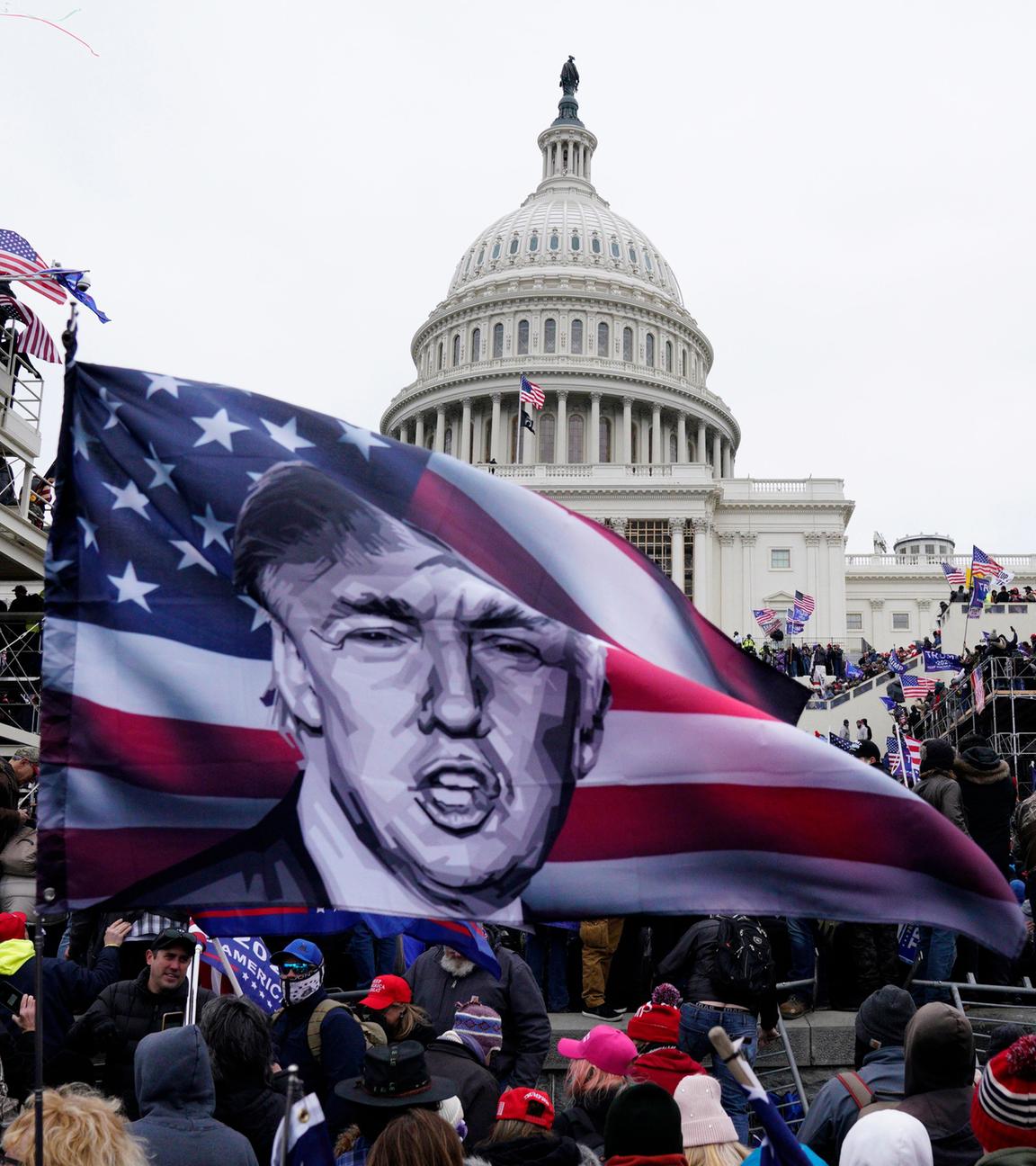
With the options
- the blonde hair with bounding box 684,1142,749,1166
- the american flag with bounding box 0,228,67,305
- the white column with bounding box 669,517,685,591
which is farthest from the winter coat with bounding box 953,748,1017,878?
the white column with bounding box 669,517,685,591

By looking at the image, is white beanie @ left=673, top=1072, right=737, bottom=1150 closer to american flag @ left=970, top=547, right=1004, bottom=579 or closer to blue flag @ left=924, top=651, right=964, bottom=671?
blue flag @ left=924, top=651, right=964, bottom=671

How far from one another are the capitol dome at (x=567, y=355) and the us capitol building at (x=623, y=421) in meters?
0.13

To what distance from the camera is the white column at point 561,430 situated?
8425 cm

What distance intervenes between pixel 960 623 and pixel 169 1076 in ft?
143

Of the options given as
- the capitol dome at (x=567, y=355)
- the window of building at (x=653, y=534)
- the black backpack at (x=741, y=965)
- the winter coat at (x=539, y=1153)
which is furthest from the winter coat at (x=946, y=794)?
the capitol dome at (x=567, y=355)

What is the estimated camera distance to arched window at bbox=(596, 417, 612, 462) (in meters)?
84.9

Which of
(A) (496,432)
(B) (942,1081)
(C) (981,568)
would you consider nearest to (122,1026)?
(B) (942,1081)

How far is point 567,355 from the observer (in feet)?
289

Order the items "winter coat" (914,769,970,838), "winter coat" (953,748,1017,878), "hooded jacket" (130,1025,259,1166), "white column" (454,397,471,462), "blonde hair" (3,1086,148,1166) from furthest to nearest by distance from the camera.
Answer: "white column" (454,397,471,462), "winter coat" (953,748,1017,878), "winter coat" (914,769,970,838), "hooded jacket" (130,1025,259,1166), "blonde hair" (3,1086,148,1166)

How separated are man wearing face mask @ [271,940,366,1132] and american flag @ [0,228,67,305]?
11.9m

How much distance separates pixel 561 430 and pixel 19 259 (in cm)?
6841

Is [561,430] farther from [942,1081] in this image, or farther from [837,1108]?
[942,1081]

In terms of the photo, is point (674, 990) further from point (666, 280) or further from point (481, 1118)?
point (666, 280)

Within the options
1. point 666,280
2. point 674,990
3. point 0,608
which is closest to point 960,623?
point 0,608
